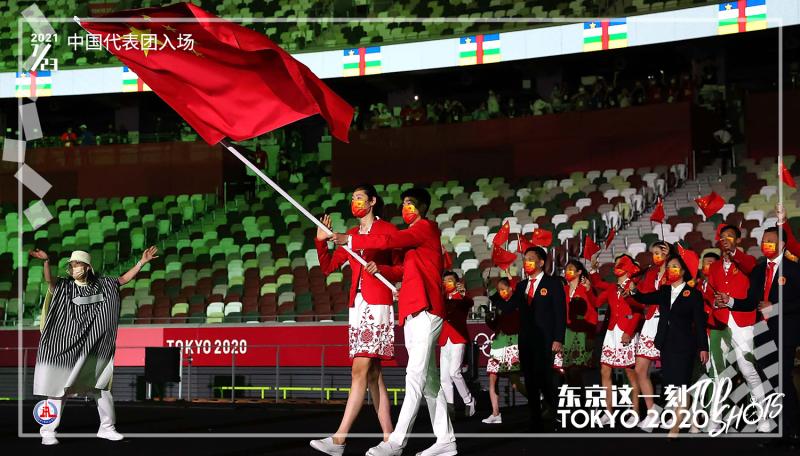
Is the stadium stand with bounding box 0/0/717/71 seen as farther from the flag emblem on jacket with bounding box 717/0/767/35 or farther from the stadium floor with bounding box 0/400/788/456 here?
the stadium floor with bounding box 0/400/788/456

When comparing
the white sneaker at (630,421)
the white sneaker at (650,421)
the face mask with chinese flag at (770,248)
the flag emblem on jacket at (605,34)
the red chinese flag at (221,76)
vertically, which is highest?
the flag emblem on jacket at (605,34)

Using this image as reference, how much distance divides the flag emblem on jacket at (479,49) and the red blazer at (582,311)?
617 inches

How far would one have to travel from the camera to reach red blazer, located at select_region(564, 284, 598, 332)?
13500 millimetres

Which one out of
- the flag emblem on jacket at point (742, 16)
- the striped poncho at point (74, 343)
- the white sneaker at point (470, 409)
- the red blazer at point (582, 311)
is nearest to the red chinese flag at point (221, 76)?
the striped poncho at point (74, 343)

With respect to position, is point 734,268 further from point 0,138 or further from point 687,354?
point 0,138

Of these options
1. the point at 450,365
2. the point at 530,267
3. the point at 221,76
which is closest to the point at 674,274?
Result: the point at 530,267

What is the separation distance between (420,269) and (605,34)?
764 inches

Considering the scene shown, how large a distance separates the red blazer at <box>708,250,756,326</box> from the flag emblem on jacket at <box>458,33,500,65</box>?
677 inches

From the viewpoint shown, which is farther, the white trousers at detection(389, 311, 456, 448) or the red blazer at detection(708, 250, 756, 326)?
the red blazer at detection(708, 250, 756, 326)

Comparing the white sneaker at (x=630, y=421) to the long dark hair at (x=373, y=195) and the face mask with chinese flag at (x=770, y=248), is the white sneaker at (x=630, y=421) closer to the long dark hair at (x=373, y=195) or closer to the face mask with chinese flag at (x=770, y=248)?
the face mask with chinese flag at (x=770, y=248)

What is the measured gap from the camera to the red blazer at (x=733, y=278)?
11461 millimetres

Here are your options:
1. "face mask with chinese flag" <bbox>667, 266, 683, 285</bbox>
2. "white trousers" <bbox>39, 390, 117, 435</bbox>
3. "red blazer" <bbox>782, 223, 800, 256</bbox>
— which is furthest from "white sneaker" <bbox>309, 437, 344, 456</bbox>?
"red blazer" <bbox>782, 223, 800, 256</bbox>

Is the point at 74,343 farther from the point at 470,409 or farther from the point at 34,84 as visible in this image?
the point at 34,84

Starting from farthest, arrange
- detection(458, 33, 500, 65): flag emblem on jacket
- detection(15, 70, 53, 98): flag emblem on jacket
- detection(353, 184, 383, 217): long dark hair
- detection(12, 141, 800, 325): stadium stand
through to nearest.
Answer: detection(15, 70, 53, 98): flag emblem on jacket < detection(458, 33, 500, 65): flag emblem on jacket < detection(12, 141, 800, 325): stadium stand < detection(353, 184, 383, 217): long dark hair
